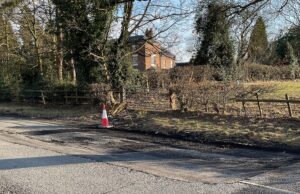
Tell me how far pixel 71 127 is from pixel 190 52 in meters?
21.7

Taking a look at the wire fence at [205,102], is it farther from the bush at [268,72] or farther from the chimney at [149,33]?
the bush at [268,72]

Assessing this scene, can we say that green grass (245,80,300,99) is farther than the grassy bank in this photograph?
Yes

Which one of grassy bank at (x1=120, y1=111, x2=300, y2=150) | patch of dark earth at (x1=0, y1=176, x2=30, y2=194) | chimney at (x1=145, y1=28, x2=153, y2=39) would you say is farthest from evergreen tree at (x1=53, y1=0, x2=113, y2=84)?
patch of dark earth at (x1=0, y1=176, x2=30, y2=194)

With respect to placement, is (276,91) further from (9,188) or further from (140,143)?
(9,188)

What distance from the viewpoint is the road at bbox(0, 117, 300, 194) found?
742 centimetres

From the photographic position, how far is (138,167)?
9.07 metres

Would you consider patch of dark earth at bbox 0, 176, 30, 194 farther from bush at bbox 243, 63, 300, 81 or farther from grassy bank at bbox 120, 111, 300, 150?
bush at bbox 243, 63, 300, 81

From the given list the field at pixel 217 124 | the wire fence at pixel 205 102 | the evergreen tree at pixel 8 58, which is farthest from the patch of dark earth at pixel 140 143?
the evergreen tree at pixel 8 58

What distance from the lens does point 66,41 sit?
77.5ft

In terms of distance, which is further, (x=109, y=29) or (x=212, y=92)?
(x=109, y=29)

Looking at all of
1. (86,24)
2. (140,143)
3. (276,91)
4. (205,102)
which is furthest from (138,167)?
(86,24)

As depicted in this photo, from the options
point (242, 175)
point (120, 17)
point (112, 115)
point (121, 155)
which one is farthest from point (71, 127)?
point (242, 175)

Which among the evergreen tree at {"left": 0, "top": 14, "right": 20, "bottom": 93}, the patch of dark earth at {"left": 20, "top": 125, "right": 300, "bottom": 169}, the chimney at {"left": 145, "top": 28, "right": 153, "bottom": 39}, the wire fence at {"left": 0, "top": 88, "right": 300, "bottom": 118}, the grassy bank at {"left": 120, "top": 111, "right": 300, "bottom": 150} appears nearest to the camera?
the patch of dark earth at {"left": 20, "top": 125, "right": 300, "bottom": 169}

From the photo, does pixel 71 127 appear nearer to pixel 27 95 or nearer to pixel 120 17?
pixel 120 17
